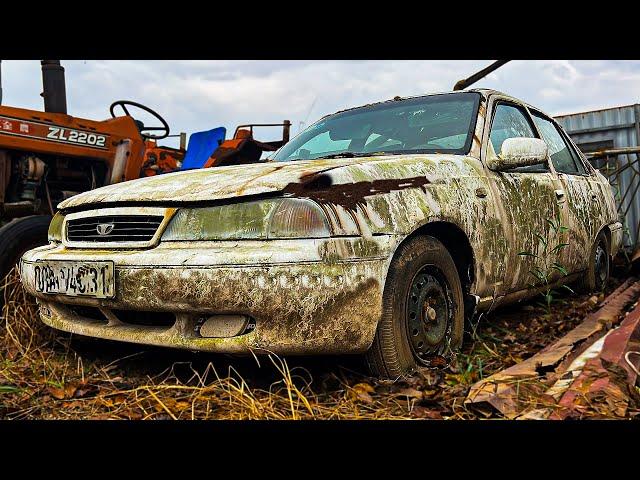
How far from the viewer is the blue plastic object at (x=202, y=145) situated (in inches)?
229

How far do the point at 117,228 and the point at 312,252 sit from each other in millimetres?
936

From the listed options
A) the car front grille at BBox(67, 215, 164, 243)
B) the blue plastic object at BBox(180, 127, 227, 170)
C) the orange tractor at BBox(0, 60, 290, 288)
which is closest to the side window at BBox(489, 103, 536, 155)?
the car front grille at BBox(67, 215, 164, 243)

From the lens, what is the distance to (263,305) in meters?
2.10

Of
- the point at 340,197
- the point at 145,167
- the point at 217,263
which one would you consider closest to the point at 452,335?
the point at 340,197

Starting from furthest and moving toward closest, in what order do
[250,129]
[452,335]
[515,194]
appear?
[250,129] → [515,194] → [452,335]

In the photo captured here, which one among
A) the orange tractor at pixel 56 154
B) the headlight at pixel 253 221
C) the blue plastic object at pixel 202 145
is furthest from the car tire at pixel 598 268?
the blue plastic object at pixel 202 145

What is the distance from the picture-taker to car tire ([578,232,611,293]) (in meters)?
4.38

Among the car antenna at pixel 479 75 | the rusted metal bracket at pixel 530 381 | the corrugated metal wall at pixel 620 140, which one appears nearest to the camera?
the rusted metal bracket at pixel 530 381

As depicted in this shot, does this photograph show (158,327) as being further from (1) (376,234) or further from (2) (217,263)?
(1) (376,234)

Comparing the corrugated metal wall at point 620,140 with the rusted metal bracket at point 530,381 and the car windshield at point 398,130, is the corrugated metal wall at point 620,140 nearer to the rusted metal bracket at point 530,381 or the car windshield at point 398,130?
the car windshield at point 398,130

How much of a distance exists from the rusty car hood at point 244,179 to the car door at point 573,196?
1.63 meters

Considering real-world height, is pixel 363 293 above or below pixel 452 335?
above

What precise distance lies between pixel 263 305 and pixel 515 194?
6.16 feet
